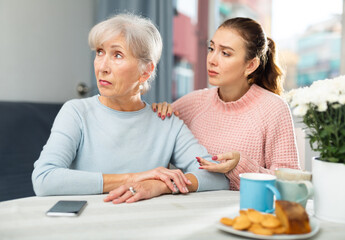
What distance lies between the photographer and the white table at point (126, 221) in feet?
2.52

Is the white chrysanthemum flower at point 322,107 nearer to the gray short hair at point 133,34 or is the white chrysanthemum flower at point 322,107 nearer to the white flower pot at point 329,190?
the white flower pot at point 329,190

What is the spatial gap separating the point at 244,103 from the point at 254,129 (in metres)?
0.15

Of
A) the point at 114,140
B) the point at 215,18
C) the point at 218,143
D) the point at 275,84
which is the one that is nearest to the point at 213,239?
the point at 114,140

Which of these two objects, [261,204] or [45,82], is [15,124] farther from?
[261,204]

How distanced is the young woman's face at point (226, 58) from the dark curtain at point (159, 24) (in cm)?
118

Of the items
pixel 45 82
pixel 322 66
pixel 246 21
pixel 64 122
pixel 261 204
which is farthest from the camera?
pixel 322 66

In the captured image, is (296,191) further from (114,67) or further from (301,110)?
(114,67)

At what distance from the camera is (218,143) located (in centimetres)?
158

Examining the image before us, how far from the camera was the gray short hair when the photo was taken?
A: 1.39 m

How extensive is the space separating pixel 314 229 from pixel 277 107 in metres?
0.84

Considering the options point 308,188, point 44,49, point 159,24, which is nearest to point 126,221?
point 308,188

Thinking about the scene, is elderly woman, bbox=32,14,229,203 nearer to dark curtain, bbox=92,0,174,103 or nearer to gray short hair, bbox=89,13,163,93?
gray short hair, bbox=89,13,163,93

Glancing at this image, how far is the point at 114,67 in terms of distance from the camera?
4.59ft

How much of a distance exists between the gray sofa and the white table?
42.5 inches
